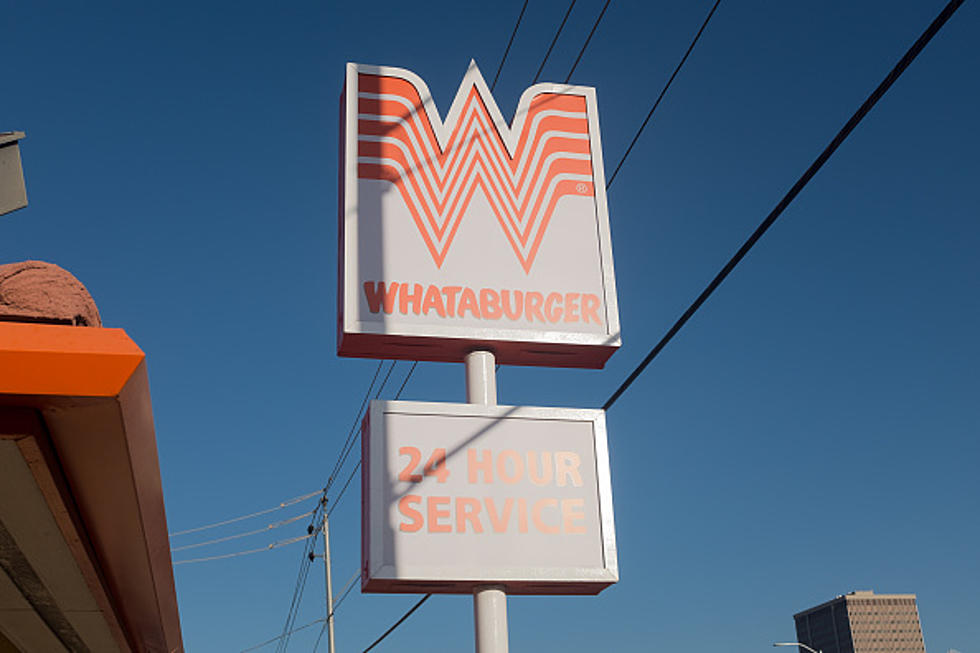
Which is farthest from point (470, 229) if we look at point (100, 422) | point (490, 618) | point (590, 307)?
point (100, 422)

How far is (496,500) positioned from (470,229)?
211 centimetres

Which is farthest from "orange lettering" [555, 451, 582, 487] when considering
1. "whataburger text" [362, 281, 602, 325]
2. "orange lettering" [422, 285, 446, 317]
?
"orange lettering" [422, 285, 446, 317]

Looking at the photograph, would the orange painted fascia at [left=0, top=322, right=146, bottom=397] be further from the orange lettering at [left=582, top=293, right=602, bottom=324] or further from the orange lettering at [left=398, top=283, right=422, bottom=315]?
the orange lettering at [left=582, top=293, right=602, bottom=324]

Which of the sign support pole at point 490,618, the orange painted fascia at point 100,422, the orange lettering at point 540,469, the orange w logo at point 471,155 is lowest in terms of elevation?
the sign support pole at point 490,618

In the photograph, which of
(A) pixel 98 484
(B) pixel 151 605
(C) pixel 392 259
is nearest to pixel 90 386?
(A) pixel 98 484

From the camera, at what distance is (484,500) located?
6.71m

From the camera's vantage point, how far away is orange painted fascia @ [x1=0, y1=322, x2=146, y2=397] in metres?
2.79

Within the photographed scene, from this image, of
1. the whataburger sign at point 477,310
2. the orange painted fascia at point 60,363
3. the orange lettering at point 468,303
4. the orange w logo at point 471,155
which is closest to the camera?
the orange painted fascia at point 60,363

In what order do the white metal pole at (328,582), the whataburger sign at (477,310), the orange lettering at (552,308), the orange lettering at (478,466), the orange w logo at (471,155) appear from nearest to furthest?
the whataburger sign at (477,310) → the orange lettering at (478,466) → the orange lettering at (552,308) → the orange w logo at (471,155) → the white metal pole at (328,582)

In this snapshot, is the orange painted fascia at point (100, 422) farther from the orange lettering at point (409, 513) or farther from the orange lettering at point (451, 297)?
the orange lettering at point (451, 297)

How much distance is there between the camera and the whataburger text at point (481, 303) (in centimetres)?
709

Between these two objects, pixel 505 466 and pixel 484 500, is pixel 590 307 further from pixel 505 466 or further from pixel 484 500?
pixel 484 500

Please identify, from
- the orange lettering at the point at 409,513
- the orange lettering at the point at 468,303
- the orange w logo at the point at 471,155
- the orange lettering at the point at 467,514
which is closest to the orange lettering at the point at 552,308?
the orange w logo at the point at 471,155

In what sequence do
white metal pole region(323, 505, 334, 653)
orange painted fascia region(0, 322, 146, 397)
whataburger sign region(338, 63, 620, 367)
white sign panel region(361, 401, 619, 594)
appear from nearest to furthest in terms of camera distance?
orange painted fascia region(0, 322, 146, 397), white sign panel region(361, 401, 619, 594), whataburger sign region(338, 63, 620, 367), white metal pole region(323, 505, 334, 653)
